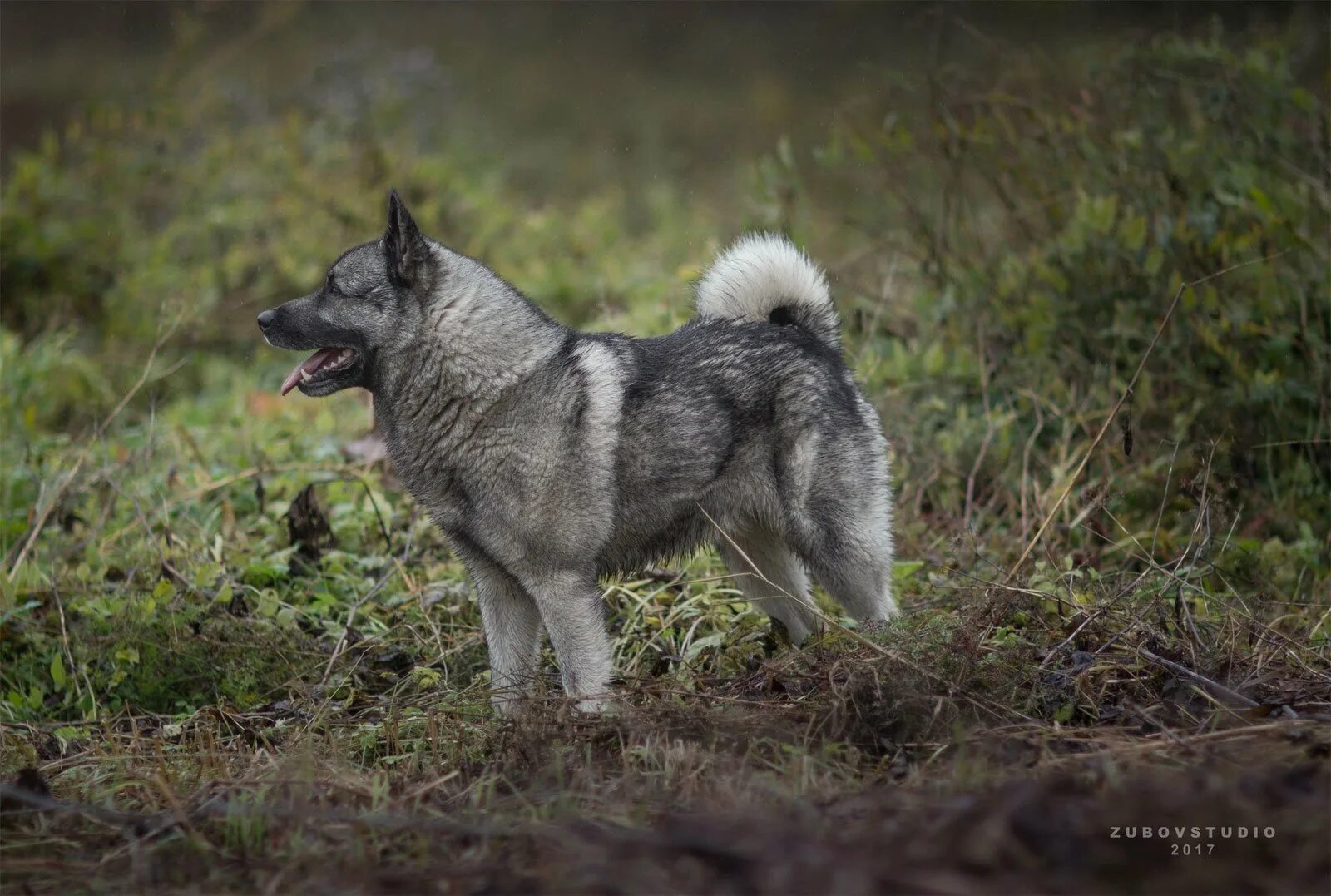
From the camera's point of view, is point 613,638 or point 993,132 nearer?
point 613,638

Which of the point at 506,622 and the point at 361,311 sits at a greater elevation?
the point at 361,311

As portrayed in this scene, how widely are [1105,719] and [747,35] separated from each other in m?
11.9

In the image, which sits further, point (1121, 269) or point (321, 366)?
point (1121, 269)

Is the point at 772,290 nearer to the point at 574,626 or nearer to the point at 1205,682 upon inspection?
the point at 574,626

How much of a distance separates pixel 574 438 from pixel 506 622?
695mm

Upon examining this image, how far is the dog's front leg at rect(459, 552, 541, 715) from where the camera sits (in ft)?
13.3

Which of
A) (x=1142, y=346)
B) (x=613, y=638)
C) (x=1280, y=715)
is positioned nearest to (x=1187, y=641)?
(x=1280, y=715)

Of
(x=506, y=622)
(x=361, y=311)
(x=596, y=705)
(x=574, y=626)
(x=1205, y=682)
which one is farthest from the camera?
(x=506, y=622)

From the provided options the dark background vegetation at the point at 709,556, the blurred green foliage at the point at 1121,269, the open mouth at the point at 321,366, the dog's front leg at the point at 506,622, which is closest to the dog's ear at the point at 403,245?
Result: the open mouth at the point at 321,366

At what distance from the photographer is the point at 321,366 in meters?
4.06

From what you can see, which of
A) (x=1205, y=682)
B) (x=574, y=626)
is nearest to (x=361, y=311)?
(x=574, y=626)

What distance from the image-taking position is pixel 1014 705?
11.3ft

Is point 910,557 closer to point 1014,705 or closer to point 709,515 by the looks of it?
point 709,515

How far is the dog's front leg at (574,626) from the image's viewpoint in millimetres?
3875
